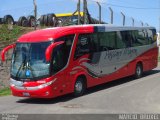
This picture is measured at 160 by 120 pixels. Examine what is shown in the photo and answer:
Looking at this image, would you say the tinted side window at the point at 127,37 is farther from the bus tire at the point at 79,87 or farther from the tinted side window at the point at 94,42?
the bus tire at the point at 79,87

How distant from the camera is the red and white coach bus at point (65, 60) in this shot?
15156 mm

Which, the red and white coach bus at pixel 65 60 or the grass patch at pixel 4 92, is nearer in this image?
the red and white coach bus at pixel 65 60

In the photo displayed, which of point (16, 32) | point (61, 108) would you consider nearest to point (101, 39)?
point (61, 108)

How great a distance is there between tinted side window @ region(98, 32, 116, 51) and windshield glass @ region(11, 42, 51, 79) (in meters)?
3.89

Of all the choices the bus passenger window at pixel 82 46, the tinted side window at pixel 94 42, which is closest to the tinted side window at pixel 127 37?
the tinted side window at pixel 94 42

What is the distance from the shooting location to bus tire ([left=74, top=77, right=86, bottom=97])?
16.5m

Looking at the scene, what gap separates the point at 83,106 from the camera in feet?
46.1

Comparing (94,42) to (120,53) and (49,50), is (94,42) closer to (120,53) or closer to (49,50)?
(120,53)

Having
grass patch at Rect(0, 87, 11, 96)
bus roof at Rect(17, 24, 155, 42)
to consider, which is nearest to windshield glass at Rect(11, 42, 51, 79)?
bus roof at Rect(17, 24, 155, 42)

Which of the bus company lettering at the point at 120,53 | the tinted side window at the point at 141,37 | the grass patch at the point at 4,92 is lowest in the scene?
the grass patch at the point at 4,92

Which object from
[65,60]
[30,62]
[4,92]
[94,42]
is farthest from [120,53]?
[30,62]

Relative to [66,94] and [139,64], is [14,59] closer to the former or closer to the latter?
[66,94]

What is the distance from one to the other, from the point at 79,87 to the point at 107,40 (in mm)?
3327

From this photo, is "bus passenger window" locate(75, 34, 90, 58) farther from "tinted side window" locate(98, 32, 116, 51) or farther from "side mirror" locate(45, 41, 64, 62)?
"side mirror" locate(45, 41, 64, 62)
